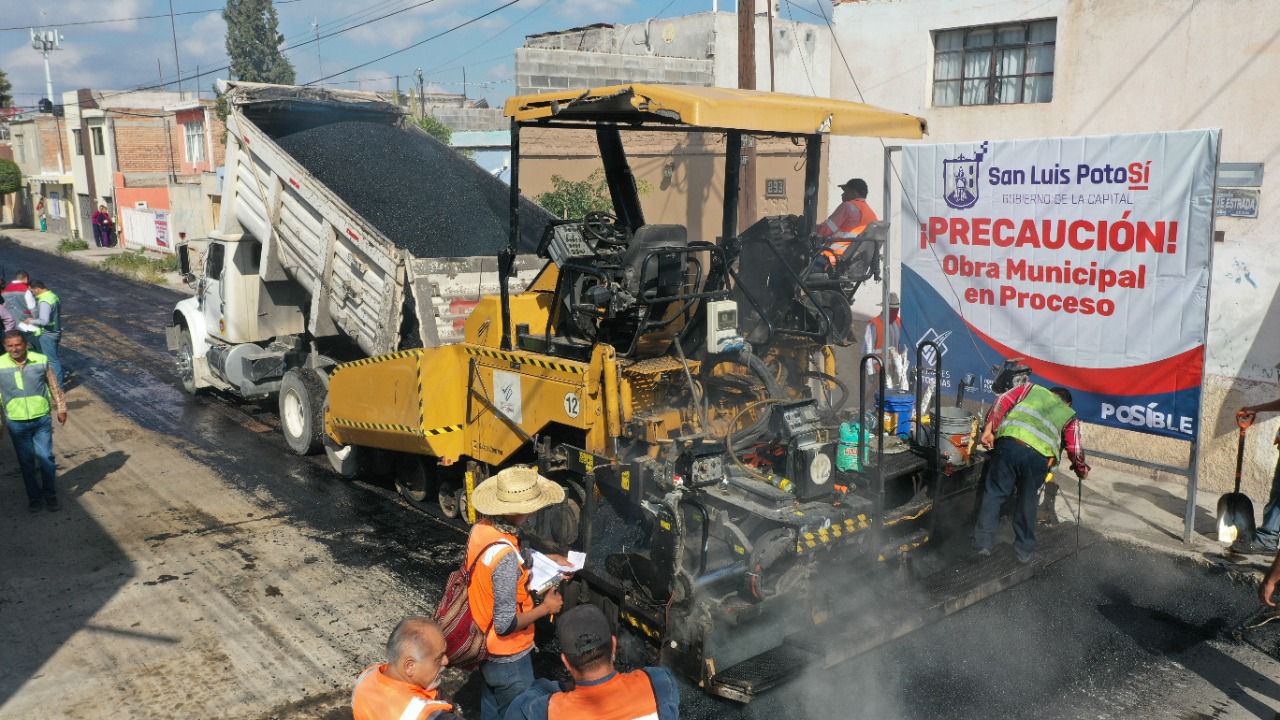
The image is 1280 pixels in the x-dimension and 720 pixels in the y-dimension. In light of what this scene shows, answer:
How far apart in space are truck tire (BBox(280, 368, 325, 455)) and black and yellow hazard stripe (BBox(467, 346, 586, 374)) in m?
2.88

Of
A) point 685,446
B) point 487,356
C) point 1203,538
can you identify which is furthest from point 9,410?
point 1203,538

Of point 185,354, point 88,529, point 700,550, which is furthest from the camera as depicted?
point 185,354

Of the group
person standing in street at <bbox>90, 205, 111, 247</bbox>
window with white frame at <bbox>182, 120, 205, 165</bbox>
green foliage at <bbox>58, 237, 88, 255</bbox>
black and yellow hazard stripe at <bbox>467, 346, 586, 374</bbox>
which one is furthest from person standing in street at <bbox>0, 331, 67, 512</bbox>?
person standing in street at <bbox>90, 205, 111, 247</bbox>

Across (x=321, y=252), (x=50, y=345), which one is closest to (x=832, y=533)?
(x=321, y=252)

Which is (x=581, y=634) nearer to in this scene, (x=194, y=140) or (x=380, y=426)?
(x=380, y=426)

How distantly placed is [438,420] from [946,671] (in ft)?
12.8

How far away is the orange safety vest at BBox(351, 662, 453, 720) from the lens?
2.92m

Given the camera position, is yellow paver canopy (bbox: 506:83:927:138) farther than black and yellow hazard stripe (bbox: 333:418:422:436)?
No

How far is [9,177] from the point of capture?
147 feet

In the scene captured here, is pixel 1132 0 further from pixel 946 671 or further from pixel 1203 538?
pixel 946 671

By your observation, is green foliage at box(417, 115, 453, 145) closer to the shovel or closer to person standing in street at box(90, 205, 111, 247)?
the shovel

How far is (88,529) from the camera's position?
781 centimetres

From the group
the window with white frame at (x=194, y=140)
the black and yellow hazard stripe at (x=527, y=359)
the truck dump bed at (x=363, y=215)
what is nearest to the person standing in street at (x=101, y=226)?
the window with white frame at (x=194, y=140)

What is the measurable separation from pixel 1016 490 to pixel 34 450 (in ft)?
25.2
